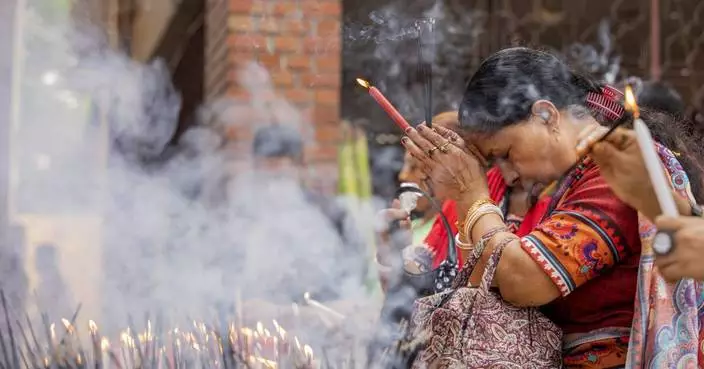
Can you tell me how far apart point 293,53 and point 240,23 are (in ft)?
0.96

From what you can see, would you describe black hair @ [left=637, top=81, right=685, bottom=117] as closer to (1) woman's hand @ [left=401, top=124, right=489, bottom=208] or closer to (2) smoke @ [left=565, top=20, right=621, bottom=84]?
(2) smoke @ [left=565, top=20, right=621, bottom=84]

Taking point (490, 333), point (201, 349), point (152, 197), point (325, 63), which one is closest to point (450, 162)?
point (490, 333)

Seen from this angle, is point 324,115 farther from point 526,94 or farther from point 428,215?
point 526,94

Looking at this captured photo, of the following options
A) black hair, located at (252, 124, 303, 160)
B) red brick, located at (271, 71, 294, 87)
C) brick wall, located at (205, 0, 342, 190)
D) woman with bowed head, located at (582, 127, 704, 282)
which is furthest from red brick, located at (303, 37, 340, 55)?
woman with bowed head, located at (582, 127, 704, 282)

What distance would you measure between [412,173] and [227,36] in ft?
5.20

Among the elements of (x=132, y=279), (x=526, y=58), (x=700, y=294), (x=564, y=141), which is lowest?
(x=132, y=279)

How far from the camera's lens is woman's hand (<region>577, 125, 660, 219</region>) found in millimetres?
2021

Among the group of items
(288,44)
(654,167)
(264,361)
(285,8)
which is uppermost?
(285,8)

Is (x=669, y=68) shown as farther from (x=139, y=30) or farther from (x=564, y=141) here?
(x=564, y=141)

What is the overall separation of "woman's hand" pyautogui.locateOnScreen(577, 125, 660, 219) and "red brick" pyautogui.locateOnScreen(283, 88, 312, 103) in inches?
103

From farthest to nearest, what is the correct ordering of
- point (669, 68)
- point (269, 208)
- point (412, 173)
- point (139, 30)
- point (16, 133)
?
1. point (669, 68)
2. point (139, 30)
3. point (16, 133)
4. point (269, 208)
5. point (412, 173)

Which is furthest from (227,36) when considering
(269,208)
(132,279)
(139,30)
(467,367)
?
(467,367)

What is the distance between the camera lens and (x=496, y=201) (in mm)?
2887

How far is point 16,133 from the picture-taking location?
440 centimetres
